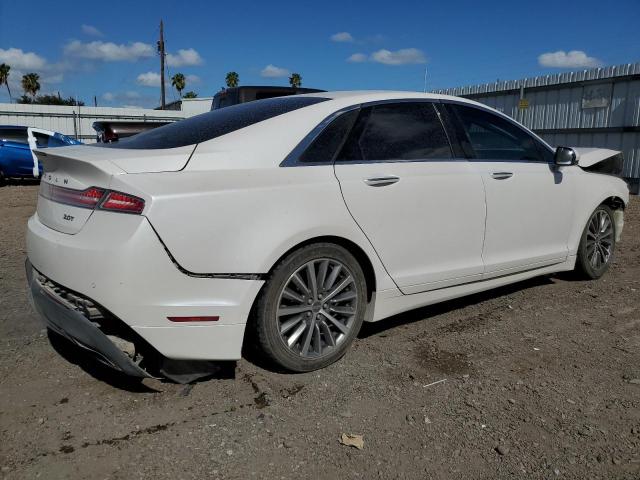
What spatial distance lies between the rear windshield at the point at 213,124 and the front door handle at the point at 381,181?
59 cm

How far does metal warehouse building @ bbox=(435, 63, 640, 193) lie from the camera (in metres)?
12.5

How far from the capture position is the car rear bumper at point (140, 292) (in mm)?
2521

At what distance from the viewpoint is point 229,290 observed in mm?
2727

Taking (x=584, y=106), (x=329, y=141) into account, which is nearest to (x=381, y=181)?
(x=329, y=141)

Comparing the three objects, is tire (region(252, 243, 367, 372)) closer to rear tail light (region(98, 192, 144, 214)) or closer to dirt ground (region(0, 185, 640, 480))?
dirt ground (region(0, 185, 640, 480))

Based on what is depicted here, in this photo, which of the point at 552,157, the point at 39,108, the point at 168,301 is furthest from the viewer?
the point at 39,108

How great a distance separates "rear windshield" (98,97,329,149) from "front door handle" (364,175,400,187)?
593 millimetres

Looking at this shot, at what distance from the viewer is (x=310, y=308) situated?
10.2 feet

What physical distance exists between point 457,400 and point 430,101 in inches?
78.6

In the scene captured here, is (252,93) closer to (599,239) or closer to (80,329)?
(599,239)

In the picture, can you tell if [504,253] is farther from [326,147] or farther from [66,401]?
[66,401]

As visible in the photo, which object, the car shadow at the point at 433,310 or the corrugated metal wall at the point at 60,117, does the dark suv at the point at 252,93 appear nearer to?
the car shadow at the point at 433,310

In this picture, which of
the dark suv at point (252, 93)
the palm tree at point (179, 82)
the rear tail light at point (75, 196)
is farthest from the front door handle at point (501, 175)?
the palm tree at point (179, 82)

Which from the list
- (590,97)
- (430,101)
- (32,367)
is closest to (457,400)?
(430,101)
